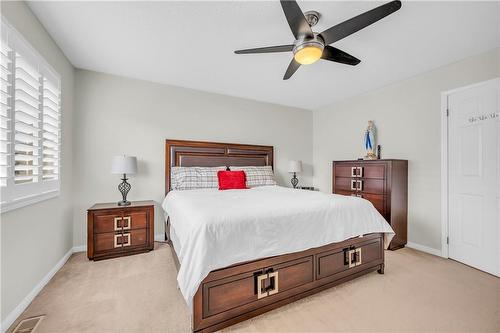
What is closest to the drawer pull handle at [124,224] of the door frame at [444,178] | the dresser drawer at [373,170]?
the dresser drawer at [373,170]

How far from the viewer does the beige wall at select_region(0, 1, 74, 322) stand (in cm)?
156

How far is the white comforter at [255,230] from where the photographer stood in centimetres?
143

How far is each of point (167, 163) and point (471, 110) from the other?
413 centimetres

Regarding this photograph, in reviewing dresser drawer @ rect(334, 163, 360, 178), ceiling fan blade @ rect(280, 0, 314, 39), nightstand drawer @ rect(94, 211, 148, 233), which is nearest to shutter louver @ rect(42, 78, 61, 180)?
nightstand drawer @ rect(94, 211, 148, 233)

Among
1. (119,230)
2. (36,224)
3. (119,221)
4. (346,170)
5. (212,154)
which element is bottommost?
(119,230)

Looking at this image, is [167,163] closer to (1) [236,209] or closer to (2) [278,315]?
(1) [236,209]

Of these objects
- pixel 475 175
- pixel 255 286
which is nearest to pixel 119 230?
pixel 255 286

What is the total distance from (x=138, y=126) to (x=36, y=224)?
1.81 meters

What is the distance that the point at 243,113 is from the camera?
4.19 m

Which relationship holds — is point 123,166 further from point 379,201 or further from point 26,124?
point 379,201

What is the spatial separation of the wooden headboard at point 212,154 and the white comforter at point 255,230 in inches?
66.4

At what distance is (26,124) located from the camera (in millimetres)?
1787

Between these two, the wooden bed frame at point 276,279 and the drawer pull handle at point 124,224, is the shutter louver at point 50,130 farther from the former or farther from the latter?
the wooden bed frame at point 276,279

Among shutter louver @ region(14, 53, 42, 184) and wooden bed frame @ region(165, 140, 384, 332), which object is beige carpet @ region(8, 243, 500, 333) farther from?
shutter louver @ region(14, 53, 42, 184)
